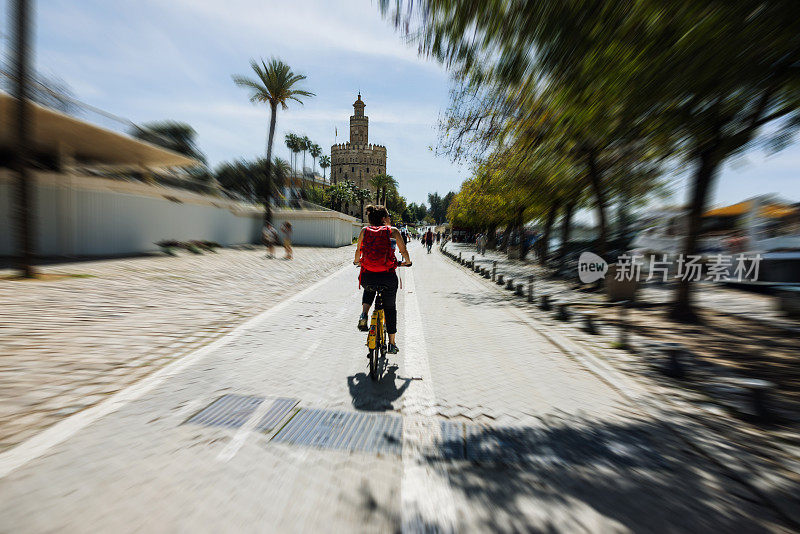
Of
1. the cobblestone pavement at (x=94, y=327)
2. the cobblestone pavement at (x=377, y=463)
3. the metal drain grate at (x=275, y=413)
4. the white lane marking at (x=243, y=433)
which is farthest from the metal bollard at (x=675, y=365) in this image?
the cobblestone pavement at (x=94, y=327)

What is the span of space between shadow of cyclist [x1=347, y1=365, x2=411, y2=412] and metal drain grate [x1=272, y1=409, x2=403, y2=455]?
204 millimetres

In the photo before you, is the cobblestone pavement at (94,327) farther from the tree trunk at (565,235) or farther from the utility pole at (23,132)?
the tree trunk at (565,235)

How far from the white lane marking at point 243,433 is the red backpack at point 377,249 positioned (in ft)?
6.19

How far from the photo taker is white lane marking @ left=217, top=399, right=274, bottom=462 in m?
3.02

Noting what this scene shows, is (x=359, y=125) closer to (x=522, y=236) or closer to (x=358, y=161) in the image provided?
(x=358, y=161)

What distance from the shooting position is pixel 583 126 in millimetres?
4805

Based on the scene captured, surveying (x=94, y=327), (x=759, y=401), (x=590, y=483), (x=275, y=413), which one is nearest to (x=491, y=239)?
(x=94, y=327)

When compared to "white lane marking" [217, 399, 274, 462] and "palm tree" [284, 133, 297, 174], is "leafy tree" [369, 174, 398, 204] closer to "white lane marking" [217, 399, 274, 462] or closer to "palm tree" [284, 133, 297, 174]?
"palm tree" [284, 133, 297, 174]

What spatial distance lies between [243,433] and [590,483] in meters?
2.62

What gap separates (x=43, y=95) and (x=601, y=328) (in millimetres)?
20416

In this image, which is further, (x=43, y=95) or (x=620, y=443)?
(x=43, y=95)

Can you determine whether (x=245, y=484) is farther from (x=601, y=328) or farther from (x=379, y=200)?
(x=379, y=200)

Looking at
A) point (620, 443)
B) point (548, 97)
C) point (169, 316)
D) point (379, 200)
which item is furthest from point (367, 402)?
point (379, 200)

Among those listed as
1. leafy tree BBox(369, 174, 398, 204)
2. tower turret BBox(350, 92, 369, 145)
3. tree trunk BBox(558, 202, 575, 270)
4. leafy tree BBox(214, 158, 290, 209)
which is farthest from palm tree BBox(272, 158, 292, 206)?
tower turret BBox(350, 92, 369, 145)
